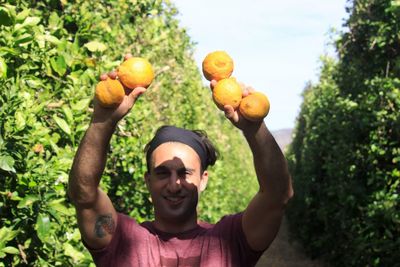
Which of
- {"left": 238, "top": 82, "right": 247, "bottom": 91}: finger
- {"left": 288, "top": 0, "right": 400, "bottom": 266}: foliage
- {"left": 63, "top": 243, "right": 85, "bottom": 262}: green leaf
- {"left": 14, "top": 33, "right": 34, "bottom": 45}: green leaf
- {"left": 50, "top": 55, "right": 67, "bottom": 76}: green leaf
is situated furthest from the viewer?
{"left": 288, "top": 0, "right": 400, "bottom": 266}: foliage

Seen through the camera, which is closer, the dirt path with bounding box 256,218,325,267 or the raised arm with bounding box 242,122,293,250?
the raised arm with bounding box 242,122,293,250

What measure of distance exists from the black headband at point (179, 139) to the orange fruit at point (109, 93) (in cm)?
43

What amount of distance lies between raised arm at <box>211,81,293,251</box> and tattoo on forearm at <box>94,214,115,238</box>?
1.64 ft

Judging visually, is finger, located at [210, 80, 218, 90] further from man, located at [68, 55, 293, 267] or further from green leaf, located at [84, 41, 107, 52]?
green leaf, located at [84, 41, 107, 52]

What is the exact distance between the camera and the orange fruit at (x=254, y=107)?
1.87 metres

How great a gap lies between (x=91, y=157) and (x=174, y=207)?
411mm

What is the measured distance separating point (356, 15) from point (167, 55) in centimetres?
284

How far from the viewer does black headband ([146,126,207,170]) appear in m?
2.29

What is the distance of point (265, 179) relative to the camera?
1.95 m

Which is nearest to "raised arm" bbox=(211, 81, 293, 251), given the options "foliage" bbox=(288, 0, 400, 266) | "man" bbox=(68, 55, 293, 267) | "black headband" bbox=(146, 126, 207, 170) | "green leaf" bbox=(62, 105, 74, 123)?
"man" bbox=(68, 55, 293, 267)

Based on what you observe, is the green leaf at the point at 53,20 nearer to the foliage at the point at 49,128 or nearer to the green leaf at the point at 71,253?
the foliage at the point at 49,128

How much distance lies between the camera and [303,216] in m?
14.6

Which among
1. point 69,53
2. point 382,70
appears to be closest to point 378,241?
point 382,70

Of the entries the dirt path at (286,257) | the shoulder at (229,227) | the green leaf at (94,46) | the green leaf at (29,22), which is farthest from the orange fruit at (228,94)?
the dirt path at (286,257)
